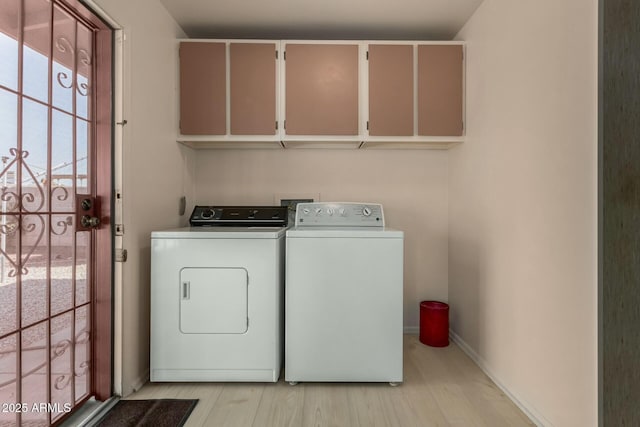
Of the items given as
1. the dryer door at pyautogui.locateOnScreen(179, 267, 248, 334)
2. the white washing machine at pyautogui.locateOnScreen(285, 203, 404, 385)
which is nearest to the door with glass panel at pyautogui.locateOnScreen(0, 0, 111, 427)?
the dryer door at pyautogui.locateOnScreen(179, 267, 248, 334)

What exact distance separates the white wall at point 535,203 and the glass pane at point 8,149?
7.13 ft

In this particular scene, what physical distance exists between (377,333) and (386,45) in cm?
195

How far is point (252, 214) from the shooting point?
2.39m

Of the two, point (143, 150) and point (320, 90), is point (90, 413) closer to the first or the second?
point (143, 150)

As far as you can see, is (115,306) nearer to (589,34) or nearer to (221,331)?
(221,331)

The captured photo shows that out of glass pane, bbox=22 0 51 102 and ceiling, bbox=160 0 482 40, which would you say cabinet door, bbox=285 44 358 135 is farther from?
glass pane, bbox=22 0 51 102

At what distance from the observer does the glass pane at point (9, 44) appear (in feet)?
3.83

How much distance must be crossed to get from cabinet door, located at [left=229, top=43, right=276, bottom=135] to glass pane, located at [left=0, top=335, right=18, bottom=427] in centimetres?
168

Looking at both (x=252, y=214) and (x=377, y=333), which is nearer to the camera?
(x=377, y=333)

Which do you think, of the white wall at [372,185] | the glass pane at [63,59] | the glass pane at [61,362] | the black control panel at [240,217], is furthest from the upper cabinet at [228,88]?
the glass pane at [61,362]

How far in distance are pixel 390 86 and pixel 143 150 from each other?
5.55 ft

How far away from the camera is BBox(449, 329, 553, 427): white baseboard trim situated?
5.08 feet

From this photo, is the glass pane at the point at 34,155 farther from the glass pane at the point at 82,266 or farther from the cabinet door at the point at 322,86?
the cabinet door at the point at 322,86
